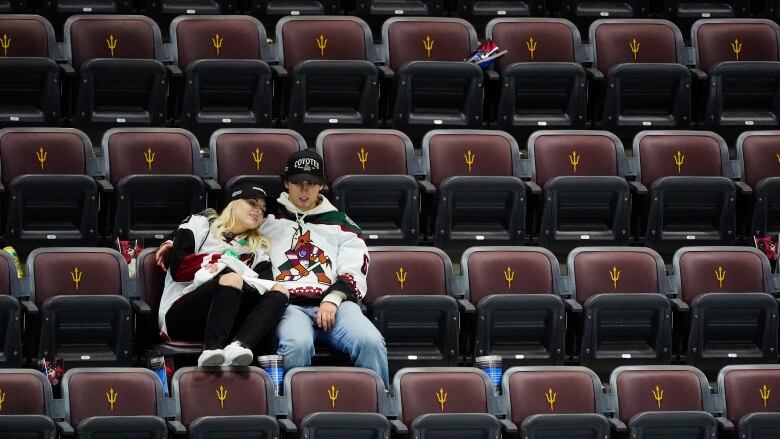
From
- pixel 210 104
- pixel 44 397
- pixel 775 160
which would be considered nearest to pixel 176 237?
pixel 44 397

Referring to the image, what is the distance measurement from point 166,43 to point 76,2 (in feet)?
1.34

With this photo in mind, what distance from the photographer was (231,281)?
14.4 feet

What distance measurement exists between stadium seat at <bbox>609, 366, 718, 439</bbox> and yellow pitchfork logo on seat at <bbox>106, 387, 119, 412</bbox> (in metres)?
1.26

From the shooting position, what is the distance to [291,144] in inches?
202

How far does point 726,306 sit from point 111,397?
174cm

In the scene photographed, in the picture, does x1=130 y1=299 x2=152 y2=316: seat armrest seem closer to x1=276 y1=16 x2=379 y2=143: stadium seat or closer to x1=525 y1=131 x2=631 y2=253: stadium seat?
x1=276 y1=16 x2=379 y2=143: stadium seat

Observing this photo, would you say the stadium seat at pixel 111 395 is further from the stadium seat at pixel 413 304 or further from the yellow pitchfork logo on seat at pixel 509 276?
the yellow pitchfork logo on seat at pixel 509 276

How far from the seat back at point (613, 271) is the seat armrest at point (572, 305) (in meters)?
0.05

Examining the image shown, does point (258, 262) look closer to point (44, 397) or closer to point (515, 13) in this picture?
point (44, 397)

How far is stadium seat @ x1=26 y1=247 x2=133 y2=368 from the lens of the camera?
14.7 ft

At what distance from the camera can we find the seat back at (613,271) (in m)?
4.94

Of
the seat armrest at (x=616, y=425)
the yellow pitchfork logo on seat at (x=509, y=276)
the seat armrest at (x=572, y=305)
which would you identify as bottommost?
the seat armrest at (x=616, y=425)

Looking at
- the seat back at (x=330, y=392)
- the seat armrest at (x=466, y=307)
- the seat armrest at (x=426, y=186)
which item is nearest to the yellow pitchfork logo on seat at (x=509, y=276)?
the seat armrest at (x=466, y=307)

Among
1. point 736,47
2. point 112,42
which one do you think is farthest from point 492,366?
point 736,47
